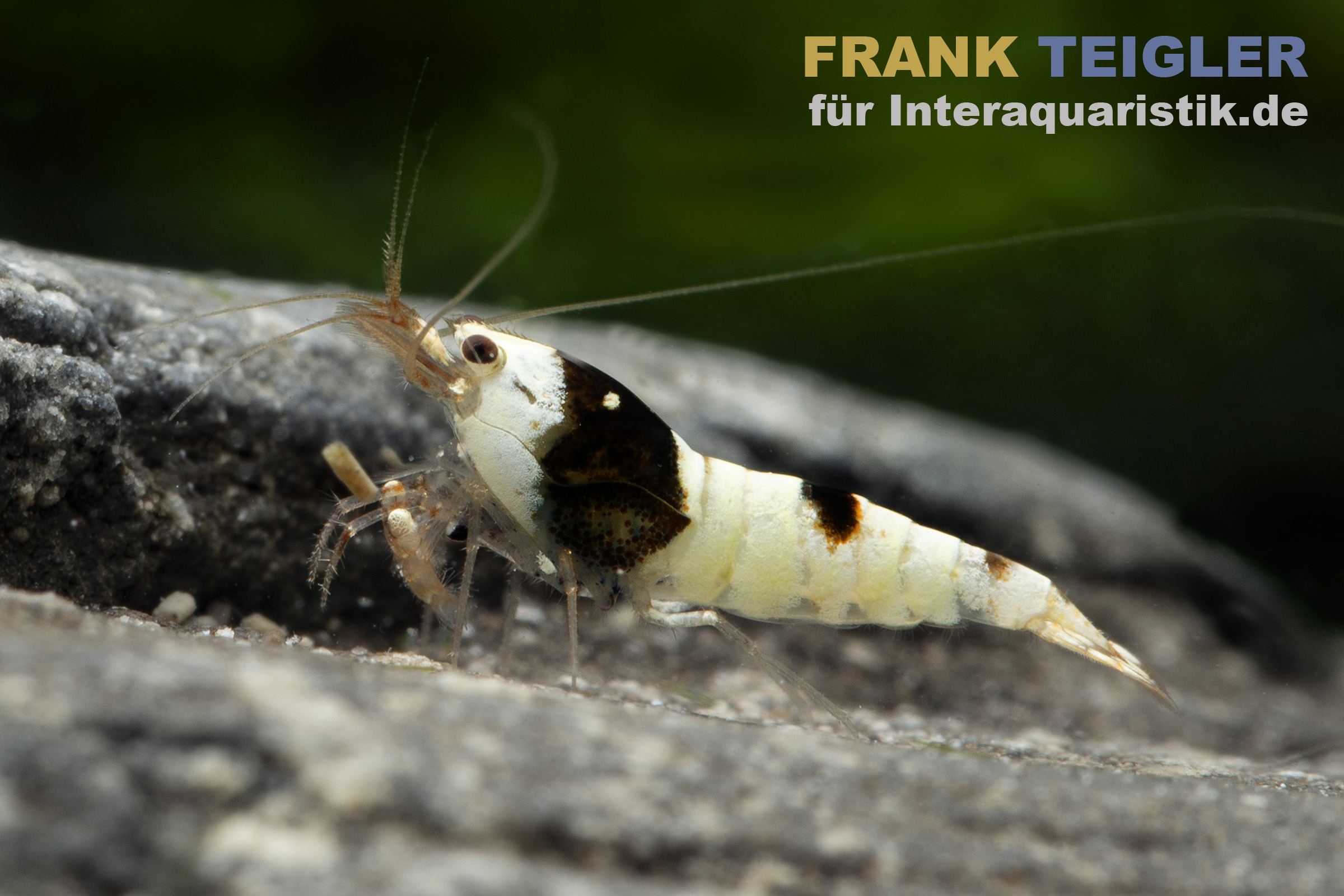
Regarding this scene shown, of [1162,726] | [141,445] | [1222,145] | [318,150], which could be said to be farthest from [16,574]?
[1222,145]

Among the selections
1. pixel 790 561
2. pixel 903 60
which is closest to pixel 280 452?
pixel 790 561

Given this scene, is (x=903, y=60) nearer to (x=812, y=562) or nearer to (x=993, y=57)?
(x=993, y=57)

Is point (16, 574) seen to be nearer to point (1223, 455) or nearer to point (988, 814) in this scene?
point (988, 814)

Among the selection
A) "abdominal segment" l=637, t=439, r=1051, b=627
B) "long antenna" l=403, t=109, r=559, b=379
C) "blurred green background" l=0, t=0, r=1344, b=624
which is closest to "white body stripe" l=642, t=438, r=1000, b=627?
"abdominal segment" l=637, t=439, r=1051, b=627

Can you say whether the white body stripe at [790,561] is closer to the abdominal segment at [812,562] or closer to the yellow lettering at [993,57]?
the abdominal segment at [812,562]

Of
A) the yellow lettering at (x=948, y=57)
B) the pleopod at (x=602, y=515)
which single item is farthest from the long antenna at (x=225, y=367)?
the yellow lettering at (x=948, y=57)

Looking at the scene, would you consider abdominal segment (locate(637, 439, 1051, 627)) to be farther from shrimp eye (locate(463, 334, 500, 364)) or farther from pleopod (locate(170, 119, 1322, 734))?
shrimp eye (locate(463, 334, 500, 364))
